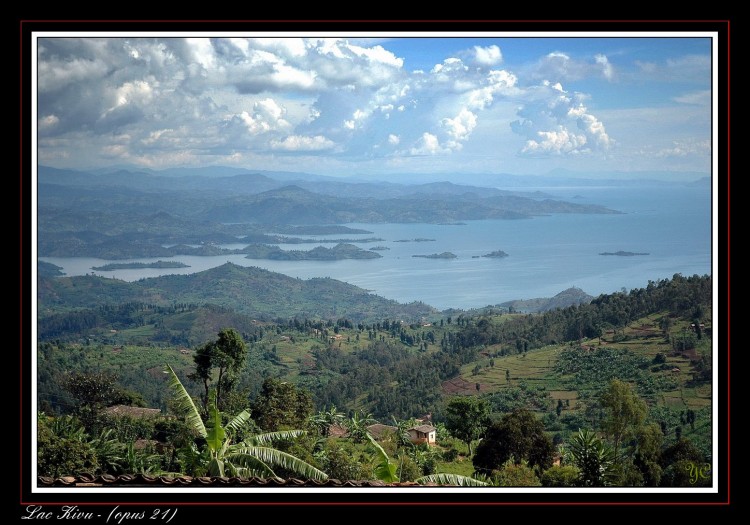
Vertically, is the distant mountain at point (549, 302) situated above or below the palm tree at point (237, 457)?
below

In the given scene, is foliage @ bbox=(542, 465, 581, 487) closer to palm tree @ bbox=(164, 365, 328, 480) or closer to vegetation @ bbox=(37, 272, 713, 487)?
vegetation @ bbox=(37, 272, 713, 487)

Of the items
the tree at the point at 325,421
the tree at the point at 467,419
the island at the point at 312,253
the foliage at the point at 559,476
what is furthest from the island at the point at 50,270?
the foliage at the point at 559,476

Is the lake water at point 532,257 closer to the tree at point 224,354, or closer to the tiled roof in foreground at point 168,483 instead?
the tree at point 224,354

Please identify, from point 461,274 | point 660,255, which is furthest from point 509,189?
point 660,255

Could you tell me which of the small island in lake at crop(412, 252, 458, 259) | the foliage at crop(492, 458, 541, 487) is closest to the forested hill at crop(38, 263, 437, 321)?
the small island in lake at crop(412, 252, 458, 259)

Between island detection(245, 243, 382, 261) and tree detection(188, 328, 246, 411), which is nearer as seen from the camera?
tree detection(188, 328, 246, 411)

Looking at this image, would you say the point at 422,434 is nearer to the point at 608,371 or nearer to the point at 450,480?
the point at 608,371
